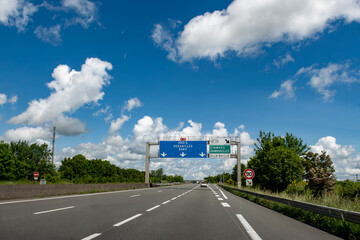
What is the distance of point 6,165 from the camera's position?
73.7 metres

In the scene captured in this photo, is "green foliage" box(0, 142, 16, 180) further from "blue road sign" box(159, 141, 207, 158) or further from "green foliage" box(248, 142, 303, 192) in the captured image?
"green foliage" box(248, 142, 303, 192)

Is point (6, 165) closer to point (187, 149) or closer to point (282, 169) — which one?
point (187, 149)

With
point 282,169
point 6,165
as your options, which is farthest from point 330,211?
point 6,165

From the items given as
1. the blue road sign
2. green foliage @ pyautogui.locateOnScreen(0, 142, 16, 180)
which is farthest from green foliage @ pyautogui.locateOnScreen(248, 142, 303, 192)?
green foliage @ pyautogui.locateOnScreen(0, 142, 16, 180)

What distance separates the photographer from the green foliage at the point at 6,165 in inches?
2842

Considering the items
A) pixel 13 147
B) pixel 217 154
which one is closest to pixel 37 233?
pixel 217 154

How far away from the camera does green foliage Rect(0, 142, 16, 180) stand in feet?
237

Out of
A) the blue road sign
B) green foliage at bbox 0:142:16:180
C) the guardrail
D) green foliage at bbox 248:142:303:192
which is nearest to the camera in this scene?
the guardrail

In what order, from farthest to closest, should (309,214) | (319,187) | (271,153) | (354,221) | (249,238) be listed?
(271,153)
(319,187)
(309,214)
(354,221)
(249,238)

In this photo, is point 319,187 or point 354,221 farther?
point 319,187

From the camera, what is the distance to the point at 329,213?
7.67 m

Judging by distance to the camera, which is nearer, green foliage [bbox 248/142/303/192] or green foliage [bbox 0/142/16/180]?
green foliage [bbox 248/142/303/192]

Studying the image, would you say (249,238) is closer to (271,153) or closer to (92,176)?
(271,153)

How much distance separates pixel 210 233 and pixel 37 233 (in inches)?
142
